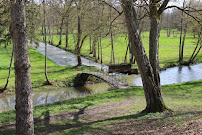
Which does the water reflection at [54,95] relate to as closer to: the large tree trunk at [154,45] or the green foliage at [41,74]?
the green foliage at [41,74]

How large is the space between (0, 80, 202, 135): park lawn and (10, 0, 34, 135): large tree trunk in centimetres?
234

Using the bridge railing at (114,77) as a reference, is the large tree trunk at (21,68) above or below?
above

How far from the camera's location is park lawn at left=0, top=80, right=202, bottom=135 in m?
7.43

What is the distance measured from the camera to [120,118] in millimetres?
9914

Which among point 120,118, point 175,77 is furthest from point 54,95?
point 175,77

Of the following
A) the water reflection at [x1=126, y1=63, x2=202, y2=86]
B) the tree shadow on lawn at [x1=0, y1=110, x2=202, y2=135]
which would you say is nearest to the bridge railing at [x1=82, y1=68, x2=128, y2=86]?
the water reflection at [x1=126, y1=63, x2=202, y2=86]

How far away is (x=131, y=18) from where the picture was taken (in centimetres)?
949

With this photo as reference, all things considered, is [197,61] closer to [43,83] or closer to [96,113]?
[43,83]

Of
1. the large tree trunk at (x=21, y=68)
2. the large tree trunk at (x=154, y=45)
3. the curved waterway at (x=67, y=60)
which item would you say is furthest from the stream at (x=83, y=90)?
the large tree trunk at (x=21, y=68)

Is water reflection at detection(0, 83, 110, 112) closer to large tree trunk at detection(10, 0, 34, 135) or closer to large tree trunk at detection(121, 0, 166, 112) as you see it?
large tree trunk at detection(121, 0, 166, 112)

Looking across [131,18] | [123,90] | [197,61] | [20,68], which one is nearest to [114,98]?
[123,90]

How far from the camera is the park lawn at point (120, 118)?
24.4 feet

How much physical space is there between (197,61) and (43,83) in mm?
27333

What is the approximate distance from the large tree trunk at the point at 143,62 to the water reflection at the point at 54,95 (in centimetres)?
1268
